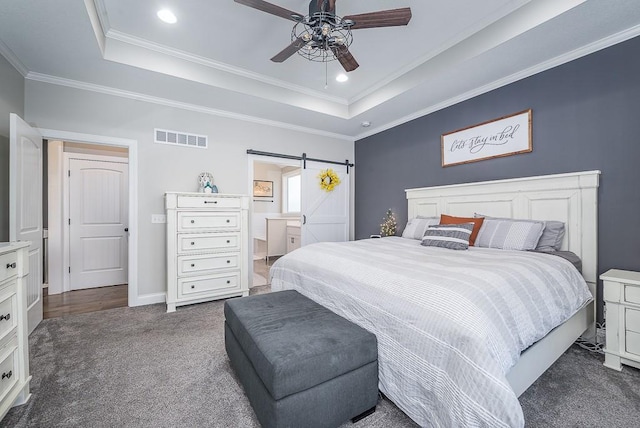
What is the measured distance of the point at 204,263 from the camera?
11.3 feet

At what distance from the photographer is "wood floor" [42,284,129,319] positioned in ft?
10.7

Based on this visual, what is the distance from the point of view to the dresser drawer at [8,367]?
147 cm

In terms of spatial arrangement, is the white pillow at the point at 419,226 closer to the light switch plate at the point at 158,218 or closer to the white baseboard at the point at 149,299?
the light switch plate at the point at 158,218

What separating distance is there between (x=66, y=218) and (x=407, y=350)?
196 inches

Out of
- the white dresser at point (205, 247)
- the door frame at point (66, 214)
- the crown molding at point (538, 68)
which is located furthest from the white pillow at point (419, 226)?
the door frame at point (66, 214)

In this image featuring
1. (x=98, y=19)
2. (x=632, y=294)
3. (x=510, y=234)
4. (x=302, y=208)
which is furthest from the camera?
(x=302, y=208)

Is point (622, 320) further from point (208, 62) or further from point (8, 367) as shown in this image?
point (208, 62)

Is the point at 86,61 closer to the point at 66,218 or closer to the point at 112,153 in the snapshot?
the point at 112,153

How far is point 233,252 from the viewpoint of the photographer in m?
3.66

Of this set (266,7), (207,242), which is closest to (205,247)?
(207,242)

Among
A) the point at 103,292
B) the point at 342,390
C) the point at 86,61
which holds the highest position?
the point at 86,61

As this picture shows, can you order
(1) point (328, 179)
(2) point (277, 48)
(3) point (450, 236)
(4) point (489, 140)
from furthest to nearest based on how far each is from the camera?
(1) point (328, 179) < (4) point (489, 140) < (2) point (277, 48) < (3) point (450, 236)

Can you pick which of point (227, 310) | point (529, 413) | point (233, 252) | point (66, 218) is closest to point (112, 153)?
point (66, 218)

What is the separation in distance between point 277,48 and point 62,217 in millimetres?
3917
